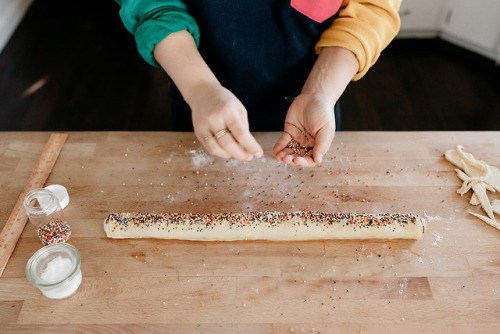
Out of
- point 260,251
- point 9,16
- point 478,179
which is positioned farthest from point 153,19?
point 9,16

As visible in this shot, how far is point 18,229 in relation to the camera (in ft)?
3.70

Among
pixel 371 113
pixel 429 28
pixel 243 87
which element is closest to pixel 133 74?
pixel 371 113

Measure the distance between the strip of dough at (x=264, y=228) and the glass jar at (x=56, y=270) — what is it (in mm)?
120

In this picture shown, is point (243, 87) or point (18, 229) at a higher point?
point (243, 87)

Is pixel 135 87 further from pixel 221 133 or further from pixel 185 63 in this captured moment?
pixel 221 133

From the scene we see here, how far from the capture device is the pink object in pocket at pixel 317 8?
1.15m

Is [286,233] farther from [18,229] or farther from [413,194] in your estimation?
[18,229]

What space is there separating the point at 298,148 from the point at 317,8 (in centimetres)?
41

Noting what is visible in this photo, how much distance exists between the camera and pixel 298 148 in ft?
3.96

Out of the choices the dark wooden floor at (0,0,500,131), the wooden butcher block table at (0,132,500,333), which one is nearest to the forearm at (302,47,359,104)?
the wooden butcher block table at (0,132,500,333)

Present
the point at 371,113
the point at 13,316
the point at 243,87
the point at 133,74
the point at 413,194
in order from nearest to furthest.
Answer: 1. the point at 13,316
2. the point at 413,194
3. the point at 243,87
4. the point at 371,113
5. the point at 133,74

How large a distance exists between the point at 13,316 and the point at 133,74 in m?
2.37

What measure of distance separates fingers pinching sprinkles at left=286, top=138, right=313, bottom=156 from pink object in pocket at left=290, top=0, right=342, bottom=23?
0.37 meters

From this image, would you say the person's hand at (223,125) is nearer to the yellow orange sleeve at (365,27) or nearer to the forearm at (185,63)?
the forearm at (185,63)
